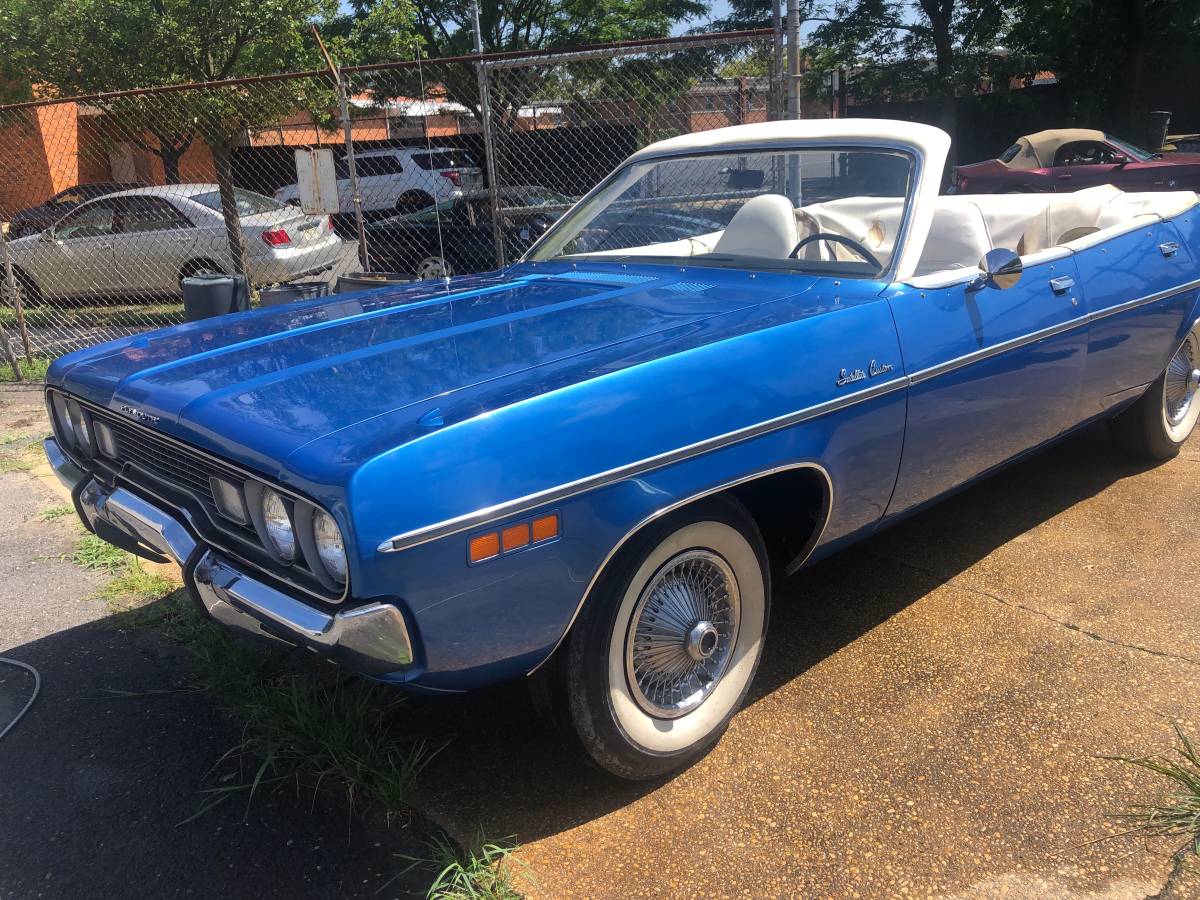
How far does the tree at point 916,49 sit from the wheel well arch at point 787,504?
21143 millimetres

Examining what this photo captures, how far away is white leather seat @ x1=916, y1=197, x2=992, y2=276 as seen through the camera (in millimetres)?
3750

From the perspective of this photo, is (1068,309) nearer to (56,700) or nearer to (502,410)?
(502,410)

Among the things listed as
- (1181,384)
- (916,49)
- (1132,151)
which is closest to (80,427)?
(1181,384)

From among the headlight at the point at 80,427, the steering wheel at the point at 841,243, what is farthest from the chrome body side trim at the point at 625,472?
the headlight at the point at 80,427

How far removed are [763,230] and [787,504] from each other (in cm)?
108

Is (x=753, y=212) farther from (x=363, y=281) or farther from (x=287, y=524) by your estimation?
(x=363, y=281)

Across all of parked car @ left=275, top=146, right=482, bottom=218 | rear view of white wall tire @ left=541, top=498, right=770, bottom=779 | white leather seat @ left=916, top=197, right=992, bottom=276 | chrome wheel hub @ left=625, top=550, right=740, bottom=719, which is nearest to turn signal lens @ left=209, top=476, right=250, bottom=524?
rear view of white wall tire @ left=541, top=498, right=770, bottom=779

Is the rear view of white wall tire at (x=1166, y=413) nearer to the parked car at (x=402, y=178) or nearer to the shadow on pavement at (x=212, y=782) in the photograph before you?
the shadow on pavement at (x=212, y=782)

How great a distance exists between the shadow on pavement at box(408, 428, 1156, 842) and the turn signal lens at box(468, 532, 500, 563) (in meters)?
0.71

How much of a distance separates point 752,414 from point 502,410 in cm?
71

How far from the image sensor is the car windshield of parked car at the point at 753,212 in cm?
335

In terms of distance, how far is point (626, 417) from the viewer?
7.63 feet

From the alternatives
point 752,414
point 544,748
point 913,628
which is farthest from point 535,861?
point 913,628

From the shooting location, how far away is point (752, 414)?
8.38ft
